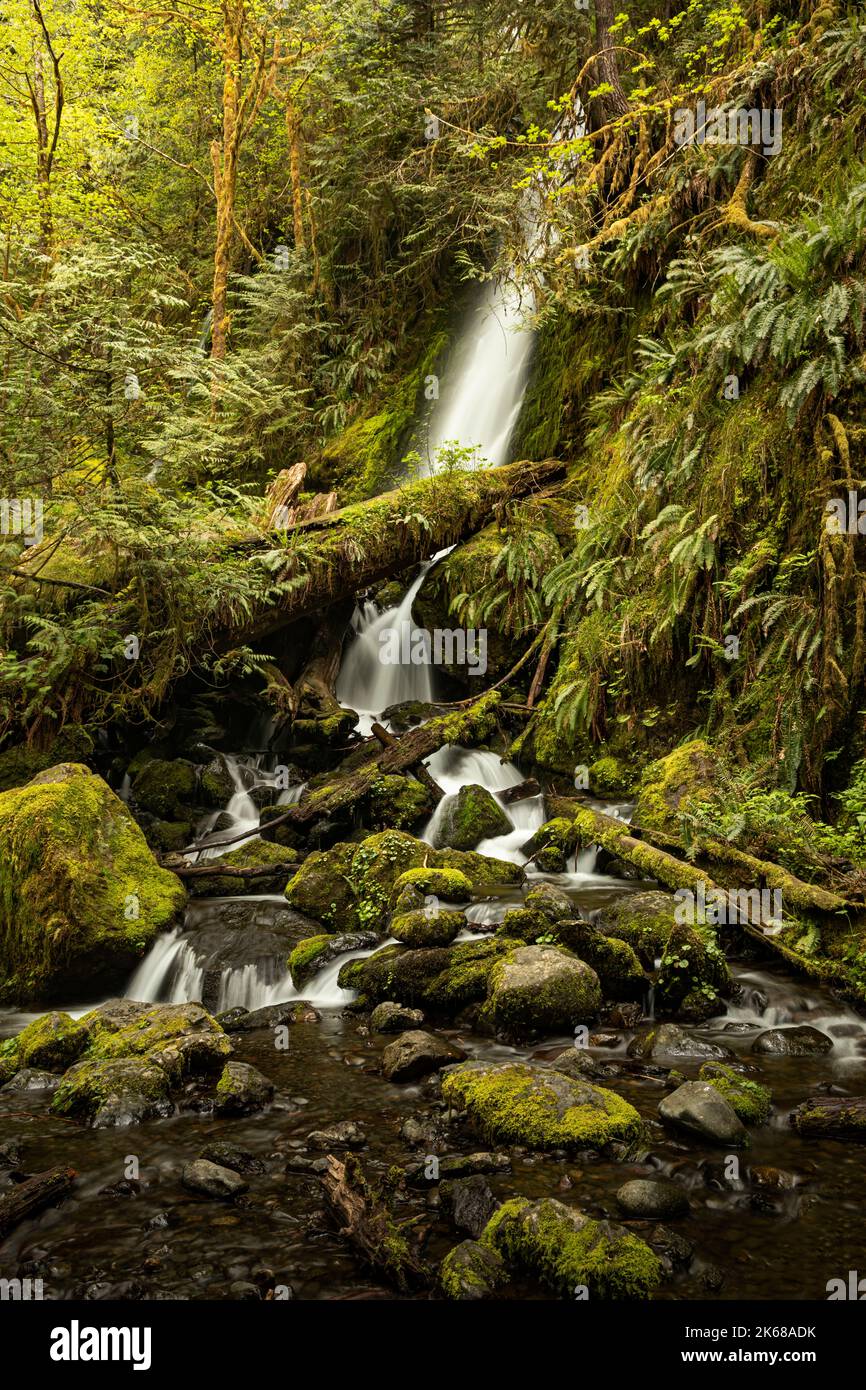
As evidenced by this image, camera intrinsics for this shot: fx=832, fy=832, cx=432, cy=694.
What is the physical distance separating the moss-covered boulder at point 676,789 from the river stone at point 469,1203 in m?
4.44

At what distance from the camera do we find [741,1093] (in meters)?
4.81

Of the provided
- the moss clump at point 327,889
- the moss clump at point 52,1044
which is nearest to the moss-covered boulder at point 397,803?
the moss clump at point 327,889

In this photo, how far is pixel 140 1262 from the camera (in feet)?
12.6

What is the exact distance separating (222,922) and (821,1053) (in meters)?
5.43

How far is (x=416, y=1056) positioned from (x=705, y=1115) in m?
1.91

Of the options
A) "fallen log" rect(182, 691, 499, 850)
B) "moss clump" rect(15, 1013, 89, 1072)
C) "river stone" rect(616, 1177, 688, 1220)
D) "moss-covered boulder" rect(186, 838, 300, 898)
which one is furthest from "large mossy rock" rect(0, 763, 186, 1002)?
"river stone" rect(616, 1177, 688, 1220)

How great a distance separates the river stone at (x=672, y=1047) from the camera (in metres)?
5.52

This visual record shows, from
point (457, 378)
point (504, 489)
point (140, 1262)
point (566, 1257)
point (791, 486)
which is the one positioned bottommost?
point (140, 1262)

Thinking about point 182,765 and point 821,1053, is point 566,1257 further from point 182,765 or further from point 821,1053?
point 182,765

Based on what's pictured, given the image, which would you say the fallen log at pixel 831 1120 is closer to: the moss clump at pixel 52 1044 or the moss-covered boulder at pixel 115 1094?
the moss-covered boulder at pixel 115 1094

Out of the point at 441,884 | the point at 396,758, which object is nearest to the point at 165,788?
the point at 396,758

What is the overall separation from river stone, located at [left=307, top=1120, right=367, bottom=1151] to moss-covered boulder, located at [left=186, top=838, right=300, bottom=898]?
4.51 metres

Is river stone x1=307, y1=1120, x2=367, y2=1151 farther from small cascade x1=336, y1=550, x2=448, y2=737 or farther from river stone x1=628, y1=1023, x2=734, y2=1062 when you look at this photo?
small cascade x1=336, y1=550, x2=448, y2=737
